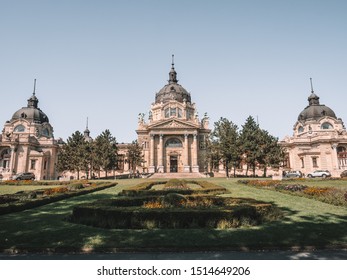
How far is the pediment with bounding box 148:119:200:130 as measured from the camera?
62.0 meters

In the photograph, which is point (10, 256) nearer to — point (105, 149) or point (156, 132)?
point (105, 149)

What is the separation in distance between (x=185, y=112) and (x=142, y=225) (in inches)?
2293

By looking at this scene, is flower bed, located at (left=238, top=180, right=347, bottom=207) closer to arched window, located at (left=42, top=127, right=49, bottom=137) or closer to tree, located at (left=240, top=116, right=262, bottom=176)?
tree, located at (left=240, top=116, right=262, bottom=176)

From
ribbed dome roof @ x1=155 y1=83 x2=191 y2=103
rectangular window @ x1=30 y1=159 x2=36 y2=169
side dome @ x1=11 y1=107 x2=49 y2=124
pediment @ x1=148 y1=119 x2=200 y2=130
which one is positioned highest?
ribbed dome roof @ x1=155 y1=83 x2=191 y2=103

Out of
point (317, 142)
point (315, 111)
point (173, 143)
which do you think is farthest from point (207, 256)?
point (315, 111)

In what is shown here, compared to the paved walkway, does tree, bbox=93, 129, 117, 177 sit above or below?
above

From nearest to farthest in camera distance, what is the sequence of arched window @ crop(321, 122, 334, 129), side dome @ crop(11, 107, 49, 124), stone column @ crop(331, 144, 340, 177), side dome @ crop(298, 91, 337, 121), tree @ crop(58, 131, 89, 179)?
tree @ crop(58, 131, 89, 179)
stone column @ crop(331, 144, 340, 177)
arched window @ crop(321, 122, 334, 129)
side dome @ crop(298, 91, 337, 121)
side dome @ crop(11, 107, 49, 124)

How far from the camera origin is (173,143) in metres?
64.1

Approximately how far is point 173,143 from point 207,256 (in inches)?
2245

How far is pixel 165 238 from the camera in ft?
27.5

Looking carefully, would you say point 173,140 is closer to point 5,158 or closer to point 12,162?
point 12,162

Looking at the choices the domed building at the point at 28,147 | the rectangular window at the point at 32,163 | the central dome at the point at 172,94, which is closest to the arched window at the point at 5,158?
the domed building at the point at 28,147

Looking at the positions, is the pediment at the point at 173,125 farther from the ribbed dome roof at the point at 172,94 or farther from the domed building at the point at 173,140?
the ribbed dome roof at the point at 172,94

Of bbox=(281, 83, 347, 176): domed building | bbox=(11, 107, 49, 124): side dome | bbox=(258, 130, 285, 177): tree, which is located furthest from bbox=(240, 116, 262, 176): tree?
bbox=(11, 107, 49, 124): side dome
